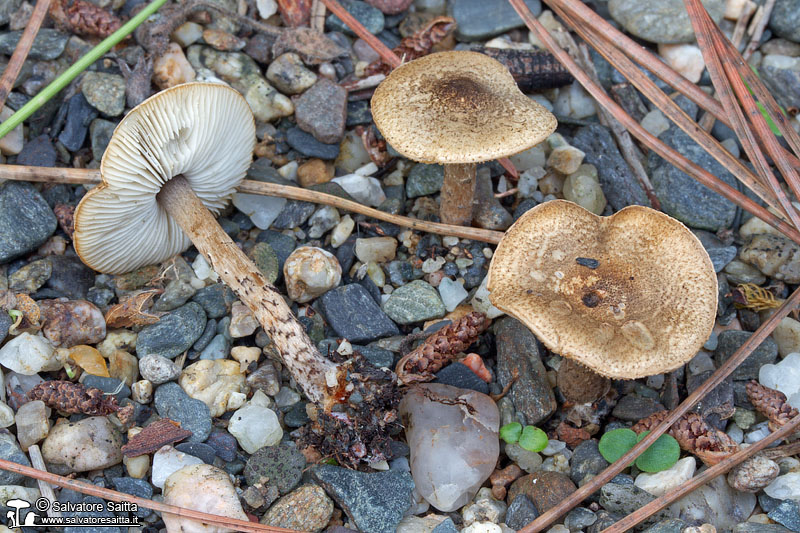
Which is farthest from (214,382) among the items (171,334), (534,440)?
(534,440)

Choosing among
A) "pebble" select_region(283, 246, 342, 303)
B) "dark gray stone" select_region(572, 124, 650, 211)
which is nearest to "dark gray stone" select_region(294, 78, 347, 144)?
"pebble" select_region(283, 246, 342, 303)

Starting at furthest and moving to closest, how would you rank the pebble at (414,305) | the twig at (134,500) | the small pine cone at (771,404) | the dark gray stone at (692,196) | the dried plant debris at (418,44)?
1. the dried plant debris at (418,44)
2. the dark gray stone at (692,196)
3. the pebble at (414,305)
4. the small pine cone at (771,404)
5. the twig at (134,500)

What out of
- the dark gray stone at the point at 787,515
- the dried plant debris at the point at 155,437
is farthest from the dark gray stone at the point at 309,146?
the dark gray stone at the point at 787,515

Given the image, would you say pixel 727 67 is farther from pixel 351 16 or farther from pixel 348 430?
pixel 348 430

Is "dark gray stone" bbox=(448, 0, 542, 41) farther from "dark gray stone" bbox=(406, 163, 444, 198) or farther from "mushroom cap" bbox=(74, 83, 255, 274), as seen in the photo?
"mushroom cap" bbox=(74, 83, 255, 274)

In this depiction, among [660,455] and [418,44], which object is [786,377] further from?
[418,44]

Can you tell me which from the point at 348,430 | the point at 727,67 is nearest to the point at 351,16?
the point at 727,67

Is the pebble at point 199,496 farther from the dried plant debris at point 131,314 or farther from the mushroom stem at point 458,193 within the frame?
the mushroom stem at point 458,193
